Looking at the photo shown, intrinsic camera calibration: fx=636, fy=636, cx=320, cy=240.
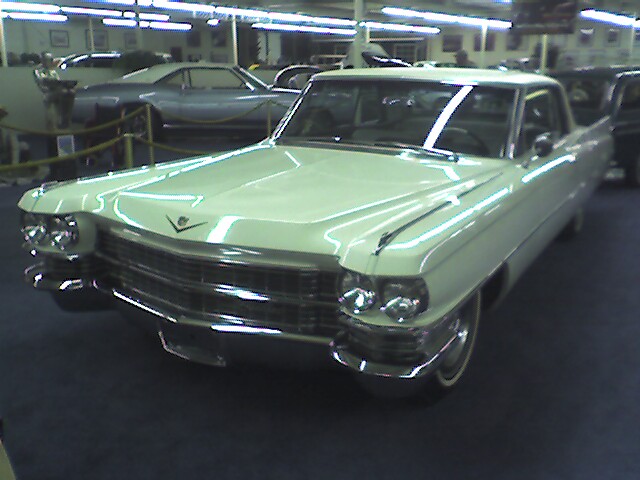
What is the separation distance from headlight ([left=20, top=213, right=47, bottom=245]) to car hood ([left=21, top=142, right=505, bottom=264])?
0.19ft

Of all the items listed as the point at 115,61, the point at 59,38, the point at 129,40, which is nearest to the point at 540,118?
the point at 115,61

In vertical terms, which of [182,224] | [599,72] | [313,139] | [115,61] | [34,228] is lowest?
[34,228]

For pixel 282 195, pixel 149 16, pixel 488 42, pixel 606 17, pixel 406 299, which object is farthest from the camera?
pixel 488 42

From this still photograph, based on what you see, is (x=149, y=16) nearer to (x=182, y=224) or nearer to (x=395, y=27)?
(x=395, y=27)

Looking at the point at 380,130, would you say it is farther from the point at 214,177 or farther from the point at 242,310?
the point at 242,310

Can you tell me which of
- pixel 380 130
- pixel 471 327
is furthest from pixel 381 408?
pixel 380 130

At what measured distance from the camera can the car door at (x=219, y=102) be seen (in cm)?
1001

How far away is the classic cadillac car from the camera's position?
217 centimetres

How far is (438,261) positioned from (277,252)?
56 cm

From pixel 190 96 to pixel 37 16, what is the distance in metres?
14.4

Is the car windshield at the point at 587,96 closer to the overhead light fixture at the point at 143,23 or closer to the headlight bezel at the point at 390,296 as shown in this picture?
the headlight bezel at the point at 390,296

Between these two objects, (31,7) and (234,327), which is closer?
(234,327)

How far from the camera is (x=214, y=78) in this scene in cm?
1055

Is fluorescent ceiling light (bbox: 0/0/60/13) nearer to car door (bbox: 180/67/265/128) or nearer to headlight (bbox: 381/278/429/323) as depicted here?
car door (bbox: 180/67/265/128)
